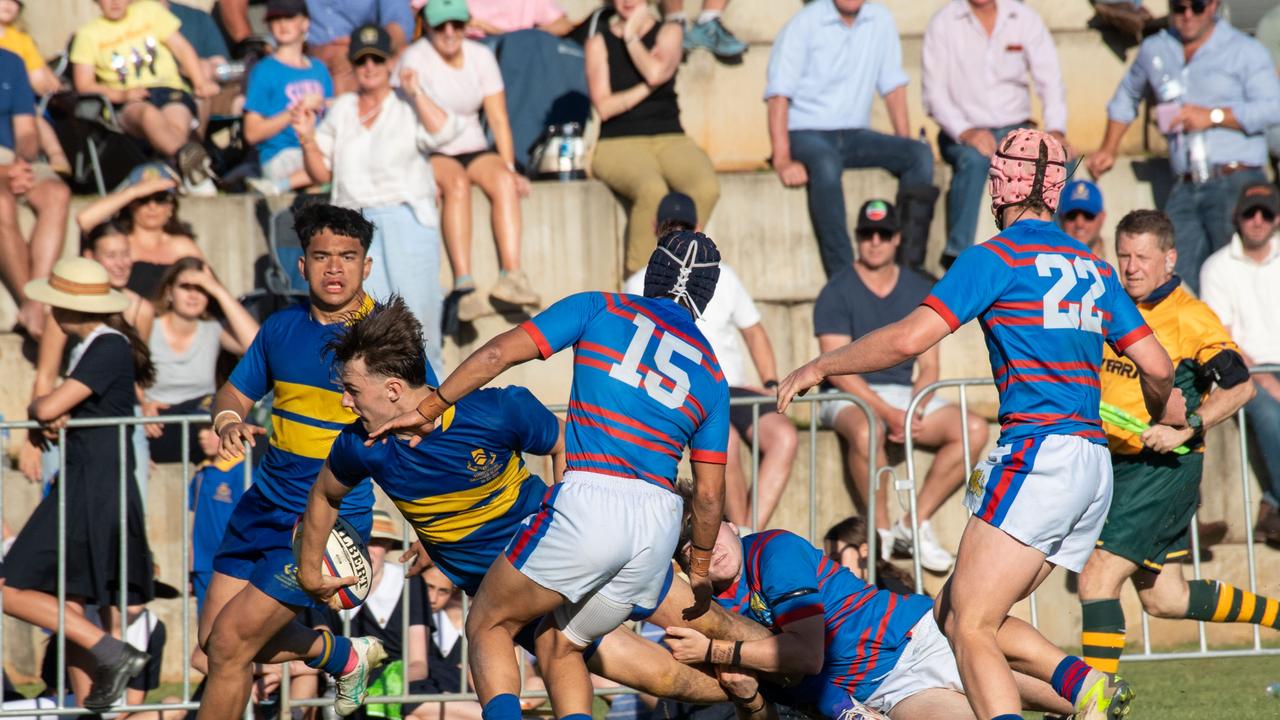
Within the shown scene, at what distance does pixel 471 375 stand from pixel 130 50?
266 inches

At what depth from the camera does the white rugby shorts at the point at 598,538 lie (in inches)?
195

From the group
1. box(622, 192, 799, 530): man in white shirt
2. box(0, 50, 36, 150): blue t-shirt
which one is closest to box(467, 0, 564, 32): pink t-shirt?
box(622, 192, 799, 530): man in white shirt

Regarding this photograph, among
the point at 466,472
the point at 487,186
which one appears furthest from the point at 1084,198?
the point at 466,472

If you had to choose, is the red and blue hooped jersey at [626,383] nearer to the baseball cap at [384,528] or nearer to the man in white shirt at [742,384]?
→ the man in white shirt at [742,384]

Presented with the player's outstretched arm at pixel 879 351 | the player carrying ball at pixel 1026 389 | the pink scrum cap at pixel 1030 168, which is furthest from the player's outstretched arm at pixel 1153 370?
the player's outstretched arm at pixel 879 351

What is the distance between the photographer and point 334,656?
6.21 m

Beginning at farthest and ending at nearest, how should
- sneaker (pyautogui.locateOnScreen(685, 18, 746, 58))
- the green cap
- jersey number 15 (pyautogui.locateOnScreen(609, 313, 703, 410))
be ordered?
sneaker (pyautogui.locateOnScreen(685, 18, 746, 58)), the green cap, jersey number 15 (pyautogui.locateOnScreen(609, 313, 703, 410))

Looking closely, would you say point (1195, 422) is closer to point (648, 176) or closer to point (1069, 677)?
point (1069, 677)

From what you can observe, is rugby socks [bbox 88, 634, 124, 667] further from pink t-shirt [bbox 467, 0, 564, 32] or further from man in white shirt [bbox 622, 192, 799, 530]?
pink t-shirt [bbox 467, 0, 564, 32]

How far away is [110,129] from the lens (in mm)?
9969

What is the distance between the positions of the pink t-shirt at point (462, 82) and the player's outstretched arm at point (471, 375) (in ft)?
15.9

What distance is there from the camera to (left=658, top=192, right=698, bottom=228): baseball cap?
8555 mm

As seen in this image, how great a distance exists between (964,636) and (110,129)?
7159 millimetres

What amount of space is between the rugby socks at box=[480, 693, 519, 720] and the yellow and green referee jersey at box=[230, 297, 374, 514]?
3.88 ft
